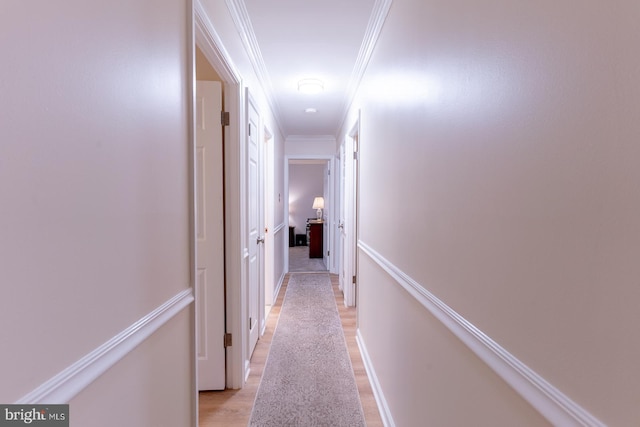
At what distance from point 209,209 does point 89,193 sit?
1479mm

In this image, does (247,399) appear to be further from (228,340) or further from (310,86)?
(310,86)

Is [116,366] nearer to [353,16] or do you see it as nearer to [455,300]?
[455,300]

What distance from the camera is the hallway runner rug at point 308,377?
199 centimetres

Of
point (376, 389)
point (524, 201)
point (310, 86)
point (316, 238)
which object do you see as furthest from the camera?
point (316, 238)

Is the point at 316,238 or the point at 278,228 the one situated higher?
the point at 278,228

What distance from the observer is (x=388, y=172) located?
1935mm

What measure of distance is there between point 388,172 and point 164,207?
4.02 feet

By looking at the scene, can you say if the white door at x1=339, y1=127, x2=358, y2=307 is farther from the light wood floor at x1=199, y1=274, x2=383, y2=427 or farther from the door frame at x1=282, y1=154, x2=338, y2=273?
the door frame at x1=282, y1=154, x2=338, y2=273

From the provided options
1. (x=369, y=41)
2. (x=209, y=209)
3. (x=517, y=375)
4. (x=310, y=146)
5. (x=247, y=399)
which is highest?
(x=369, y=41)

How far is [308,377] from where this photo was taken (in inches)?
95.6

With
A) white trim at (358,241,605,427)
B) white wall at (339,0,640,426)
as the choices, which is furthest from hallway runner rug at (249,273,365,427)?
white trim at (358,241,605,427)

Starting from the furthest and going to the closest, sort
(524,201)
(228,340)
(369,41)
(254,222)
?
(254,222), (369,41), (228,340), (524,201)

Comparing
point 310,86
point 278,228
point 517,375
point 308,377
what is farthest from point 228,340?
point 278,228

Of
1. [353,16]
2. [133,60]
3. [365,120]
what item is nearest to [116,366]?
[133,60]
